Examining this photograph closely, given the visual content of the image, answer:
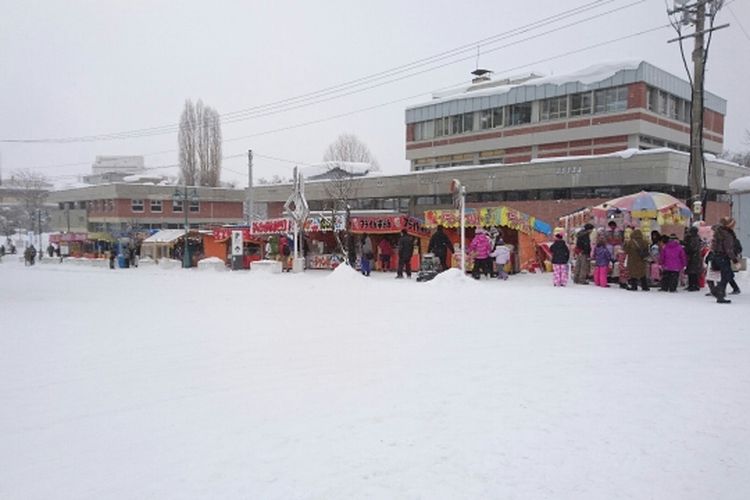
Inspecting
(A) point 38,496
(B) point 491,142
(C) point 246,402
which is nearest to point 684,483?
(C) point 246,402

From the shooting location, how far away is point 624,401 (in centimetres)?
474

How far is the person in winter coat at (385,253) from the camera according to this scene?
20203mm

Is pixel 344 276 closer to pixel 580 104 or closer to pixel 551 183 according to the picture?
pixel 551 183

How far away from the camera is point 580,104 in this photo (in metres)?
38.5

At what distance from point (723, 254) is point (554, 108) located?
32.4 m

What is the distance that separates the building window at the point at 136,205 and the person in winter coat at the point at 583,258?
48.7 m

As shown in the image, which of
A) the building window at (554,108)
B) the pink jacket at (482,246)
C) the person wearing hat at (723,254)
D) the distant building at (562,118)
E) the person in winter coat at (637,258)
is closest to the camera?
the person wearing hat at (723,254)

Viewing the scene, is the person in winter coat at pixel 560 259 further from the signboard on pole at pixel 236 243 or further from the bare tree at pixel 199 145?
the bare tree at pixel 199 145

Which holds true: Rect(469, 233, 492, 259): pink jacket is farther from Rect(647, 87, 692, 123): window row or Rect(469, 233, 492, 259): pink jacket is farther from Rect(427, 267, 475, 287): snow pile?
Rect(647, 87, 692, 123): window row

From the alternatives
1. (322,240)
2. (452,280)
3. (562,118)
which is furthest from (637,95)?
(452,280)

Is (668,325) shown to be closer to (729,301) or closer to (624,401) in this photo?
(729,301)

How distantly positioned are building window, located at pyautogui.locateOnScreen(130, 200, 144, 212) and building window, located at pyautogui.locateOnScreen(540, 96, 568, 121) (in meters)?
39.7

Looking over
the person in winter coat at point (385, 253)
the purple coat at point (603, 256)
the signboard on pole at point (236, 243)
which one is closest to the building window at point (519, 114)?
the person in winter coat at point (385, 253)

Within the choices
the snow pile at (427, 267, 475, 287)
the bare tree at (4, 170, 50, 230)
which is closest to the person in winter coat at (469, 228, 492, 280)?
the snow pile at (427, 267, 475, 287)
